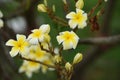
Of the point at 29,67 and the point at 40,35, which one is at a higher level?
the point at 40,35

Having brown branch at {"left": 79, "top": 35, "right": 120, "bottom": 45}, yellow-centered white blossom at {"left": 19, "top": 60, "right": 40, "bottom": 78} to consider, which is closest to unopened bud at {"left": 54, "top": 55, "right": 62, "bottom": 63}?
yellow-centered white blossom at {"left": 19, "top": 60, "right": 40, "bottom": 78}

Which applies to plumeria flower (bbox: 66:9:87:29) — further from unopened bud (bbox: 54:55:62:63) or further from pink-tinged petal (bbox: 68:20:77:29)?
unopened bud (bbox: 54:55:62:63)

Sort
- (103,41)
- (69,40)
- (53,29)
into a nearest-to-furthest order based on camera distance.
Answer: (69,40), (103,41), (53,29)

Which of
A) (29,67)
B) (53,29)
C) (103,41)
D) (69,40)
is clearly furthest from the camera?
(53,29)

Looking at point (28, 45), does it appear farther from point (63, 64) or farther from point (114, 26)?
point (114, 26)

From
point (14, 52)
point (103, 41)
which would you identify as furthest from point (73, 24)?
point (103, 41)

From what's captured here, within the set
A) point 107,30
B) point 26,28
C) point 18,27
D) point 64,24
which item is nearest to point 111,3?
point 107,30

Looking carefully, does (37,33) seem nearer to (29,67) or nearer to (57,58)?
(57,58)
